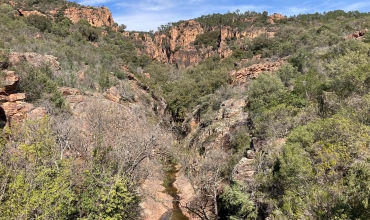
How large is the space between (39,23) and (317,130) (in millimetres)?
72193

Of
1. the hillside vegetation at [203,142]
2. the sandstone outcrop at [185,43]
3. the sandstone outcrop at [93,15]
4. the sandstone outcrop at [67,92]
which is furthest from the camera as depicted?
the sandstone outcrop at [185,43]

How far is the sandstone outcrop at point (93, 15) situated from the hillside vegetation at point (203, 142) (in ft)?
92.5

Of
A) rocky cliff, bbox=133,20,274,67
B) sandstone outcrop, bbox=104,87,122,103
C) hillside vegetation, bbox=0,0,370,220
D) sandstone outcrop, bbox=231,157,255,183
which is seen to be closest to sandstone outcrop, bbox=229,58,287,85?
hillside vegetation, bbox=0,0,370,220

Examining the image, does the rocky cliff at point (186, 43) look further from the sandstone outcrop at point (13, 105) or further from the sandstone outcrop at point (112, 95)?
the sandstone outcrop at point (13, 105)

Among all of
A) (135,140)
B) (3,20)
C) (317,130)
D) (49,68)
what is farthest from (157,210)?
(3,20)

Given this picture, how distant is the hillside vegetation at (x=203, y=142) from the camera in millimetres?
11297

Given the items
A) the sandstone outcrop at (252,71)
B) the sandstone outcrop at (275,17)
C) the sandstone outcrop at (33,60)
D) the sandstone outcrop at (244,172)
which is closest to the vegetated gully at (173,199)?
the sandstone outcrop at (244,172)

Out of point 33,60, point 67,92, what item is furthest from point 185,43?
point 67,92

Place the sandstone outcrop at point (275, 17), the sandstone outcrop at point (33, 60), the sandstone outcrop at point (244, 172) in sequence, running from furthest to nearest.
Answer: the sandstone outcrop at point (275, 17)
the sandstone outcrop at point (33, 60)
the sandstone outcrop at point (244, 172)

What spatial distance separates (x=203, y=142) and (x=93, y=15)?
83.2 meters

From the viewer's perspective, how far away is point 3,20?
5712 cm

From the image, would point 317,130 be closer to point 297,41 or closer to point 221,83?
point 221,83

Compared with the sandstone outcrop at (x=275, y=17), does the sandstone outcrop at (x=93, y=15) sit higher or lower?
lower

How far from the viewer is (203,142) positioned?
132ft
